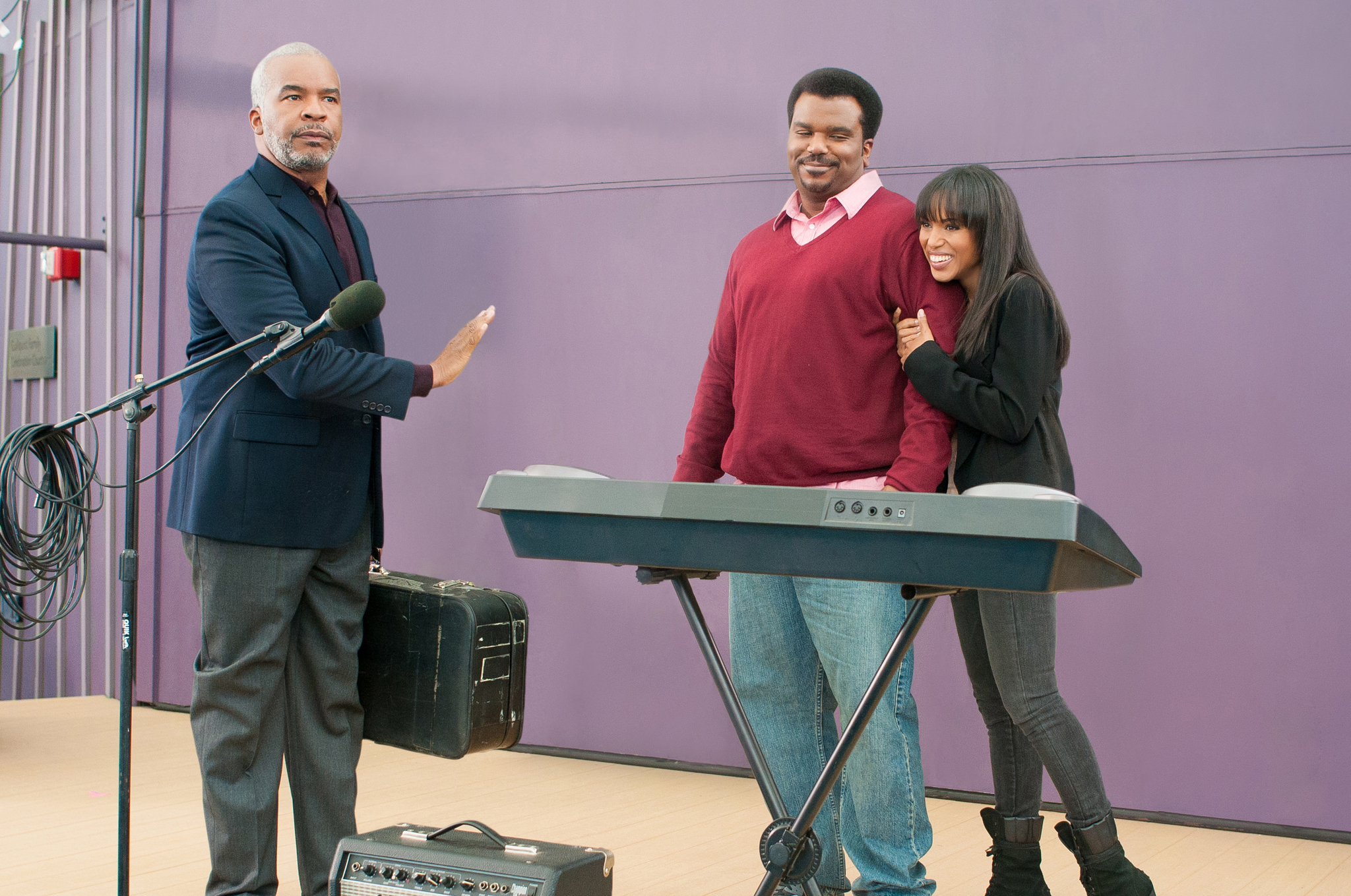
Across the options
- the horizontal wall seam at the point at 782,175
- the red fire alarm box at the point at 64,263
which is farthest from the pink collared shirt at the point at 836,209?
the red fire alarm box at the point at 64,263

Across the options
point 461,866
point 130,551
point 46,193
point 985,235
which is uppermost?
point 46,193

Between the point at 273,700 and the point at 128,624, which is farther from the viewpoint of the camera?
the point at 273,700

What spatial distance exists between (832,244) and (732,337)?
10.8 inches

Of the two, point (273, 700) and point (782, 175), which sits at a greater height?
point (782, 175)

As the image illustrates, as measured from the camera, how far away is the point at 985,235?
6.15 ft

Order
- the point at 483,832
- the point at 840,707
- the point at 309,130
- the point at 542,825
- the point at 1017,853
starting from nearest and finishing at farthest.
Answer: the point at 483,832 < the point at 840,707 < the point at 1017,853 < the point at 309,130 < the point at 542,825

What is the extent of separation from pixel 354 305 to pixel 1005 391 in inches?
39.8

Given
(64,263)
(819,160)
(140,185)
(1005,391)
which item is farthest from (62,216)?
(1005,391)

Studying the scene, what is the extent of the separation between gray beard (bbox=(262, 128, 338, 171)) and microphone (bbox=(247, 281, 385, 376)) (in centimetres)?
46

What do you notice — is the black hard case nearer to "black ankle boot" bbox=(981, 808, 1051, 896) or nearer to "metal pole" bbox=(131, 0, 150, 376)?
"black ankle boot" bbox=(981, 808, 1051, 896)

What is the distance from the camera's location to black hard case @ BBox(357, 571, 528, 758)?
212cm

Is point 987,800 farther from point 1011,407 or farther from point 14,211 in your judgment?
point 14,211

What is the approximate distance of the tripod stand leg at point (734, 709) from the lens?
1438 millimetres

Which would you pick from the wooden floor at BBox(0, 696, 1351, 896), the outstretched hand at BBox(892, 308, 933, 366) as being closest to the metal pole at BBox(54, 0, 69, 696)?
the wooden floor at BBox(0, 696, 1351, 896)
